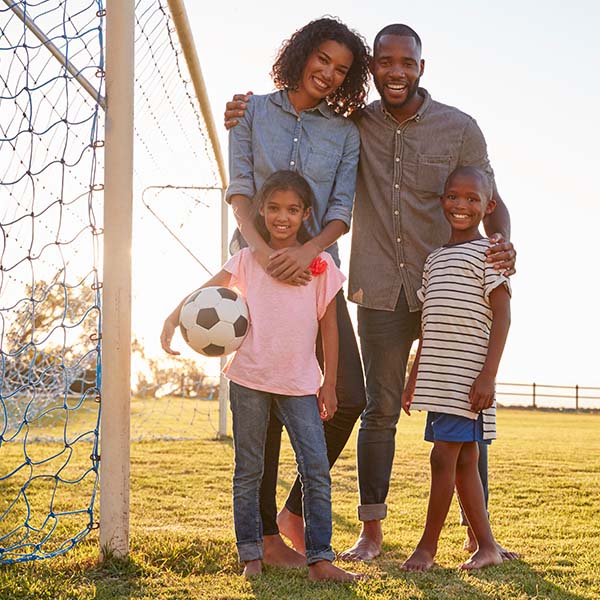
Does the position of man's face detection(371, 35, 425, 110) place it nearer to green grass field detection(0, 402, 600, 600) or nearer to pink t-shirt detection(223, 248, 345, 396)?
pink t-shirt detection(223, 248, 345, 396)

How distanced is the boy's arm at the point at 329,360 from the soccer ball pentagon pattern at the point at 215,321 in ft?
0.96

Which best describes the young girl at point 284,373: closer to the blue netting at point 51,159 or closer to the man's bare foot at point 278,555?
the man's bare foot at point 278,555

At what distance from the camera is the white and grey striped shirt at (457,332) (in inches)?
124

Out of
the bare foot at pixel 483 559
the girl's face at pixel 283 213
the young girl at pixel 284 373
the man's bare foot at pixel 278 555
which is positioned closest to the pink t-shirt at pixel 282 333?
the young girl at pixel 284 373

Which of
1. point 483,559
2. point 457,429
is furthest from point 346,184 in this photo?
point 483,559

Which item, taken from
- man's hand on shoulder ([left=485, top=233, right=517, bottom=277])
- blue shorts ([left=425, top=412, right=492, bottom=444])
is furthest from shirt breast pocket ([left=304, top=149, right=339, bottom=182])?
blue shorts ([left=425, top=412, right=492, bottom=444])

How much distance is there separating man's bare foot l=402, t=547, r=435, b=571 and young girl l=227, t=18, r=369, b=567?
398mm

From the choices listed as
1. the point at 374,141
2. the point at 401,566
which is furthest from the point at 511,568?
the point at 374,141

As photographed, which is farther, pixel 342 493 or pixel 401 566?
pixel 342 493

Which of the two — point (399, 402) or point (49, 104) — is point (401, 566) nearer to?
point (399, 402)

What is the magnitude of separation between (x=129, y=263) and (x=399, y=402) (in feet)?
4.17

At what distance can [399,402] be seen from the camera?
361 centimetres

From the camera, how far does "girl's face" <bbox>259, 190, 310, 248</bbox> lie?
3148 mm

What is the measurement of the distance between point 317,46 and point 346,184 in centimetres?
55
